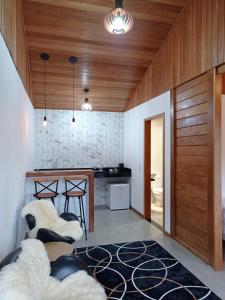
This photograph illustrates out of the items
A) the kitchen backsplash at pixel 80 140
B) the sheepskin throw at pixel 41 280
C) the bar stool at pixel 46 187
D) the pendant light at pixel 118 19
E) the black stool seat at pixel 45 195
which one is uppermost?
the pendant light at pixel 118 19

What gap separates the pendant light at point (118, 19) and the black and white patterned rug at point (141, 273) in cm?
271

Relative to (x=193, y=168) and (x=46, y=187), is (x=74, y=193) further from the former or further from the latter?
(x=193, y=168)

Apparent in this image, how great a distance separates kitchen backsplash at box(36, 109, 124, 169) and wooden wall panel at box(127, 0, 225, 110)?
6.63ft

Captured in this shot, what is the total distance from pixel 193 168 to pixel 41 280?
7.95 ft

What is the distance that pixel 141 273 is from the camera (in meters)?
2.67

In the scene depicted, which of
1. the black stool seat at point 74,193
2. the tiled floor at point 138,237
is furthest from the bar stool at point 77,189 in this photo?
the tiled floor at point 138,237

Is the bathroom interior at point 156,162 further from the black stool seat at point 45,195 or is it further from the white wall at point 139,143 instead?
the black stool seat at point 45,195

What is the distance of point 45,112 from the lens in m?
5.73

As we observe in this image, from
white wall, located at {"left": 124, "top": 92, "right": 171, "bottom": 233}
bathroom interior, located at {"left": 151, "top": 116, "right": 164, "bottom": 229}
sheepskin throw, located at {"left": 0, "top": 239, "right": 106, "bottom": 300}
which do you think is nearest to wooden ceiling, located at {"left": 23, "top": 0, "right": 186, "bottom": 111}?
white wall, located at {"left": 124, "top": 92, "right": 171, "bottom": 233}

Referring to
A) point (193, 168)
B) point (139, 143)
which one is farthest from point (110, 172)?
point (193, 168)

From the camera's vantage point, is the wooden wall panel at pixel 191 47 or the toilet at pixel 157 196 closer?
the wooden wall panel at pixel 191 47

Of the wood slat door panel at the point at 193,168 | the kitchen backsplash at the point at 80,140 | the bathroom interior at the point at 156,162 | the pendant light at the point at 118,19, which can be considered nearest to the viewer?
the pendant light at the point at 118,19

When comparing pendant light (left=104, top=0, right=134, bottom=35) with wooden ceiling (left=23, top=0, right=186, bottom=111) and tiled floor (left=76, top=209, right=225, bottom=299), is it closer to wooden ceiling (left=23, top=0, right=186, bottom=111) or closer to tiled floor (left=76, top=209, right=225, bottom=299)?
wooden ceiling (left=23, top=0, right=186, bottom=111)

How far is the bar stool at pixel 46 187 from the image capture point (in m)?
3.74
